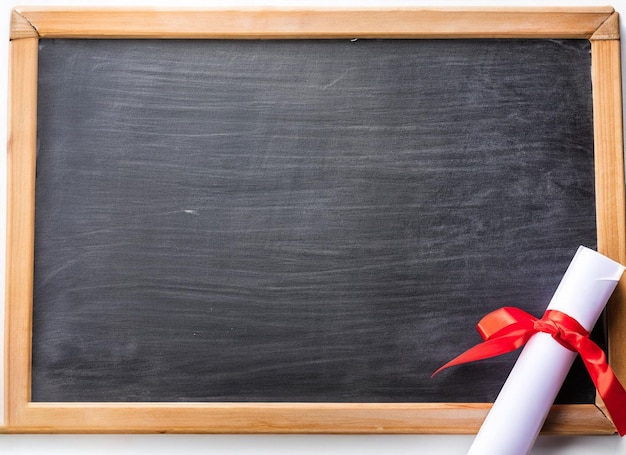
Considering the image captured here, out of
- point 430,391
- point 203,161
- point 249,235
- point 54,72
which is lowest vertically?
point 430,391

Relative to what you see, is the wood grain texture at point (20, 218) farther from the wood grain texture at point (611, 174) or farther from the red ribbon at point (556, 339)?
the wood grain texture at point (611, 174)

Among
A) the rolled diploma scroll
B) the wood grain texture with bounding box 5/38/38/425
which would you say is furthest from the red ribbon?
the wood grain texture with bounding box 5/38/38/425

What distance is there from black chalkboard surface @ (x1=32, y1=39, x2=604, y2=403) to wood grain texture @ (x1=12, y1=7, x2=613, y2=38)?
0.01m

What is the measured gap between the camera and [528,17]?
75cm

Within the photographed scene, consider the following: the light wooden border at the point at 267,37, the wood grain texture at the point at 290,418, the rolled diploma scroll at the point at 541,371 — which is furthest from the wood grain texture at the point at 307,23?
the wood grain texture at the point at 290,418

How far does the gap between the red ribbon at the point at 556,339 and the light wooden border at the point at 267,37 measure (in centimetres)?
7

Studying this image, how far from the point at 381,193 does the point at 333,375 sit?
0.26 m

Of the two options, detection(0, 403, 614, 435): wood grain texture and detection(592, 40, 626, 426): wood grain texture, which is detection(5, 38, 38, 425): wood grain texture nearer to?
detection(0, 403, 614, 435): wood grain texture

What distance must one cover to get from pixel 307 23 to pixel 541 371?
1.86ft

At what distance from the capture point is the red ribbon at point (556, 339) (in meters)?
0.66

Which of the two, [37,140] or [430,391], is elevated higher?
[37,140]

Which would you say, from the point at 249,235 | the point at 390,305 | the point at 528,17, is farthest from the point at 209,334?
the point at 528,17

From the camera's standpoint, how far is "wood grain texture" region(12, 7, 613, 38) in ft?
2.46

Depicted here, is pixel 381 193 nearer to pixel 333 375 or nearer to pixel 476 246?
pixel 476 246
